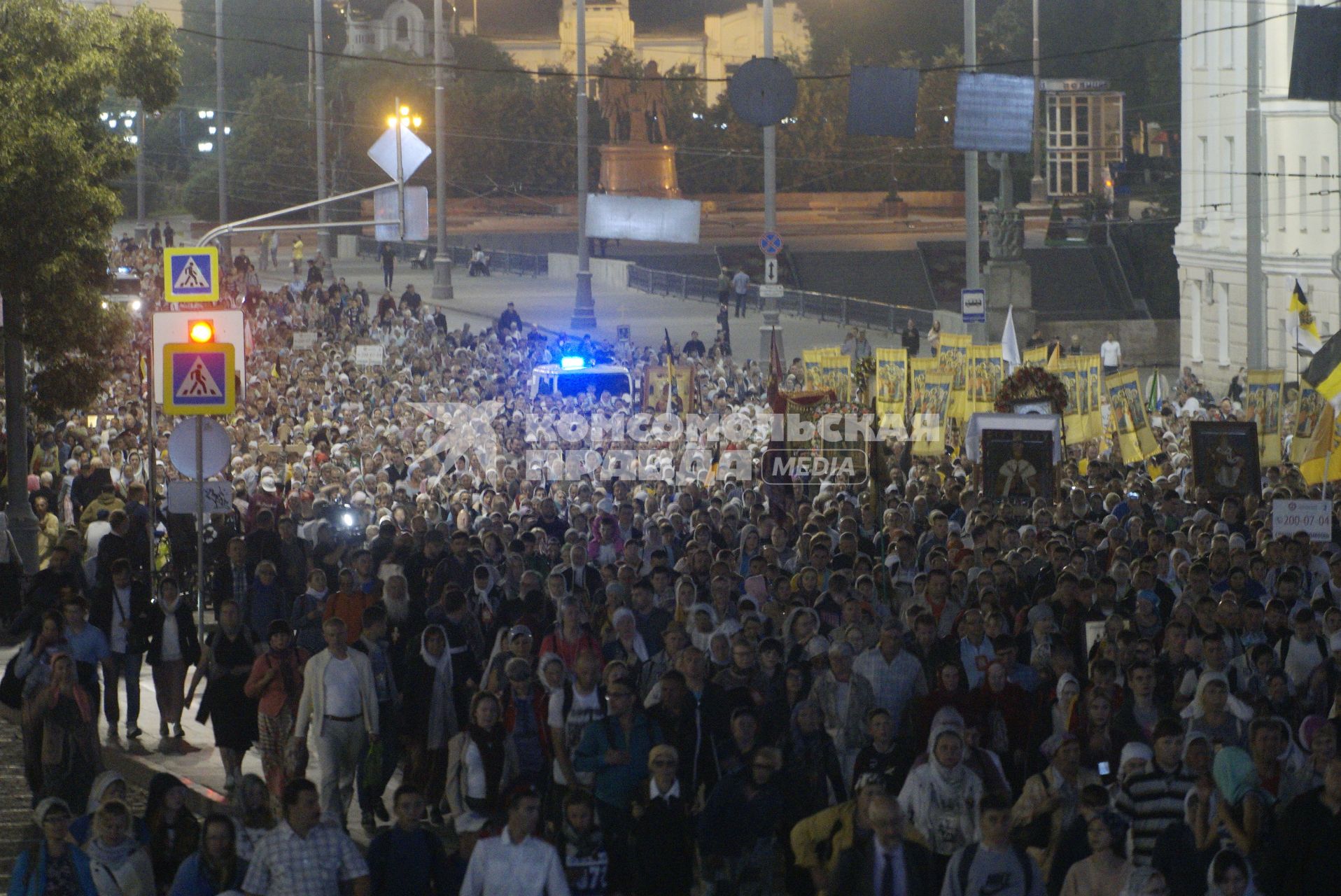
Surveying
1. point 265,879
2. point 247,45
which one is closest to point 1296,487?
point 265,879

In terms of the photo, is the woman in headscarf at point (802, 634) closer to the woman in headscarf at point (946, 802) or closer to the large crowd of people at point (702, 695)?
the large crowd of people at point (702, 695)

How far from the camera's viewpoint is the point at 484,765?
34.1 feet

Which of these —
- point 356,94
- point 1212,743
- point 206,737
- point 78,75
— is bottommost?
point 206,737

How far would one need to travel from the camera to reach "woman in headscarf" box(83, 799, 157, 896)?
27.5 ft

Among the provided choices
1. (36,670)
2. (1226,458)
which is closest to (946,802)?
(36,670)

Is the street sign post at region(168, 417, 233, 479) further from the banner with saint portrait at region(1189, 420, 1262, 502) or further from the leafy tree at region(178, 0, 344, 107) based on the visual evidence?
the leafy tree at region(178, 0, 344, 107)

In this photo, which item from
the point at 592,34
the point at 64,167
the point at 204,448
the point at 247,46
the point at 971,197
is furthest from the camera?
the point at 592,34

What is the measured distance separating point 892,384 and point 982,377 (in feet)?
3.54

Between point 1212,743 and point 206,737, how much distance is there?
720cm

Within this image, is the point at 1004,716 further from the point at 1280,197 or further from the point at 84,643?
the point at 1280,197

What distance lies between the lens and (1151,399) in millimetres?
30562

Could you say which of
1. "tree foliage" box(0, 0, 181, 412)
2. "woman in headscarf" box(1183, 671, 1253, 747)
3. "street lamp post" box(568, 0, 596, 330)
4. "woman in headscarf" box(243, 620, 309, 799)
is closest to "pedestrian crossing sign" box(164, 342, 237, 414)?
"woman in headscarf" box(243, 620, 309, 799)

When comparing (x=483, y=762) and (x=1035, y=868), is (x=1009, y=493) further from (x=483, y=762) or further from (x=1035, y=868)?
(x=1035, y=868)

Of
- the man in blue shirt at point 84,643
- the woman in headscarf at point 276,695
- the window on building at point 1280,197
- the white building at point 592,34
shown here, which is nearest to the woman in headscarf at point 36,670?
the man in blue shirt at point 84,643
